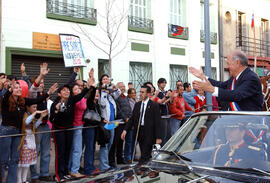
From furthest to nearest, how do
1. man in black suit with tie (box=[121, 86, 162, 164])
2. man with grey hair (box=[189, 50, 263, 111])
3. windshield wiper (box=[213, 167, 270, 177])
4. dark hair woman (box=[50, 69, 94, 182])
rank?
1. man in black suit with tie (box=[121, 86, 162, 164])
2. dark hair woman (box=[50, 69, 94, 182])
3. man with grey hair (box=[189, 50, 263, 111])
4. windshield wiper (box=[213, 167, 270, 177])

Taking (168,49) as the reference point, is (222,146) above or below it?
below

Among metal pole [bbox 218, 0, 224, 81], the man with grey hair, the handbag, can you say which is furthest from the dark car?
metal pole [bbox 218, 0, 224, 81]

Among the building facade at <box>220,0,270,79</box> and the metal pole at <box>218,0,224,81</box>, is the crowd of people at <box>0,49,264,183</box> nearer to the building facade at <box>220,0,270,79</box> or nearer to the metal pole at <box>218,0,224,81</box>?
the metal pole at <box>218,0,224,81</box>

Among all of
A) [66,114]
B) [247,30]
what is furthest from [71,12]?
[247,30]

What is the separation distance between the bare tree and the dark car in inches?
406

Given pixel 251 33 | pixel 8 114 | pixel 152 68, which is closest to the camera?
pixel 8 114

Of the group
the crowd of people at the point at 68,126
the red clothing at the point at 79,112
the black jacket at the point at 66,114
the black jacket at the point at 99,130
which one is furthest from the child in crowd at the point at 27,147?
the black jacket at the point at 99,130

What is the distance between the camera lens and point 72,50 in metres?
13.1

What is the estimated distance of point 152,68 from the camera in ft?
55.7

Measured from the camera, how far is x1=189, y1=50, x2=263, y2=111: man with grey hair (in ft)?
14.8

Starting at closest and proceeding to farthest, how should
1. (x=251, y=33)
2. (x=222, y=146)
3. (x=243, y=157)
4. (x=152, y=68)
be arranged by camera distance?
(x=243, y=157) → (x=222, y=146) → (x=152, y=68) → (x=251, y=33)

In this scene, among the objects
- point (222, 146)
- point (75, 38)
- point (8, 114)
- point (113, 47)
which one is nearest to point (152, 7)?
point (113, 47)

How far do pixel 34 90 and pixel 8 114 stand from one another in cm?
125

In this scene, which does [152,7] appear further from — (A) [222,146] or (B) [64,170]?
(A) [222,146]
